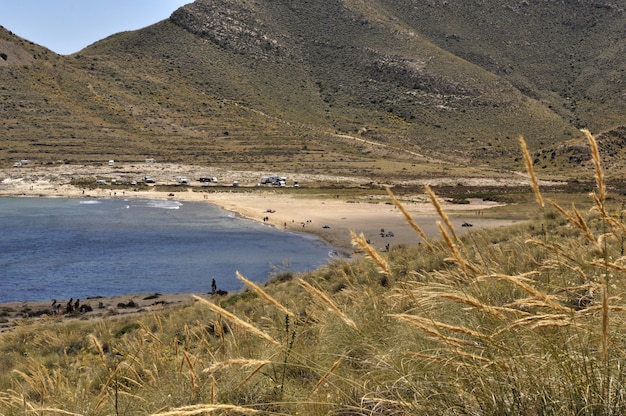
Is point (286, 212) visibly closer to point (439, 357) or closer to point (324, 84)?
point (439, 357)

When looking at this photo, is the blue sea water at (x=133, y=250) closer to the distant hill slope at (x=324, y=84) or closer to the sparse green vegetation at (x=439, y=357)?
the sparse green vegetation at (x=439, y=357)

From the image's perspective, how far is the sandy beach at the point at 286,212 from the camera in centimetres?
2269

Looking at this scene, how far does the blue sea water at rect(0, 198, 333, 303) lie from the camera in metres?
27.2

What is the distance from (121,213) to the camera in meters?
48.3

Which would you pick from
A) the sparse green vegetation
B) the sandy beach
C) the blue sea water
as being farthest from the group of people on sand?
the sparse green vegetation

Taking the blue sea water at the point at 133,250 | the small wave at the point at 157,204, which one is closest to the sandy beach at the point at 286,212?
the small wave at the point at 157,204

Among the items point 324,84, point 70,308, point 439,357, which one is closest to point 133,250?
point 70,308

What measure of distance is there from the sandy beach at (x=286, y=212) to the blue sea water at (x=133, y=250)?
2168 mm

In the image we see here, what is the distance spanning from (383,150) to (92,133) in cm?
4297

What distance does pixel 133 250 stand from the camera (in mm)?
35438

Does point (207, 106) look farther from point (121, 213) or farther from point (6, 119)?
point (121, 213)

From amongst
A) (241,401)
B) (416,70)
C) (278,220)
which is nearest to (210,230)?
(278,220)

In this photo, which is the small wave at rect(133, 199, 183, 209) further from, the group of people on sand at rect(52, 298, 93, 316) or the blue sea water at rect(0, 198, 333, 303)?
the group of people on sand at rect(52, 298, 93, 316)

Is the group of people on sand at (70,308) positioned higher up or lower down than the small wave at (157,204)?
lower down
